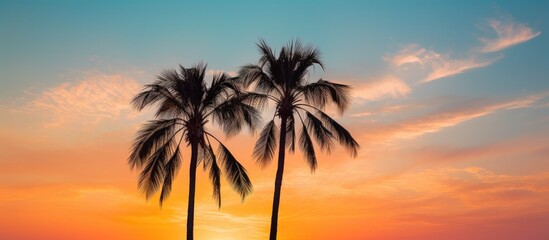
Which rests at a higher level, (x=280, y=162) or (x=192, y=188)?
(x=280, y=162)

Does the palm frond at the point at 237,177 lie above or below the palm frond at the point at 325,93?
below

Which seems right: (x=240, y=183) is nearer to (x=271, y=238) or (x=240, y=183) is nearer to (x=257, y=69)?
(x=271, y=238)

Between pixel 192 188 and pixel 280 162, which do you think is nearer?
pixel 192 188

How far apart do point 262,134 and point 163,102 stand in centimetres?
648

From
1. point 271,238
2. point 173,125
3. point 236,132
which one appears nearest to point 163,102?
point 173,125

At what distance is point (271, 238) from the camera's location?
42875 mm

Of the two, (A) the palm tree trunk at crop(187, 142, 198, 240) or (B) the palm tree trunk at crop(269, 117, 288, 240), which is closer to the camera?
(A) the palm tree trunk at crop(187, 142, 198, 240)

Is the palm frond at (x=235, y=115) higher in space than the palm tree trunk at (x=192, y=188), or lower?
higher

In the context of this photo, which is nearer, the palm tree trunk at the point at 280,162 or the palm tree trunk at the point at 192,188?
the palm tree trunk at the point at 192,188

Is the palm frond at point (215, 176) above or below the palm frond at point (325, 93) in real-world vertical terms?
below

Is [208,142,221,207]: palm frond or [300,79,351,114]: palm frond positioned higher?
[300,79,351,114]: palm frond

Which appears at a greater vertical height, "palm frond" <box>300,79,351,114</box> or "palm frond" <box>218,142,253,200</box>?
"palm frond" <box>300,79,351,114</box>

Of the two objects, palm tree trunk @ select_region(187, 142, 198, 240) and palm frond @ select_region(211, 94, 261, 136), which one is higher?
palm frond @ select_region(211, 94, 261, 136)

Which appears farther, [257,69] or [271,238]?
[257,69]
